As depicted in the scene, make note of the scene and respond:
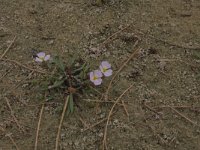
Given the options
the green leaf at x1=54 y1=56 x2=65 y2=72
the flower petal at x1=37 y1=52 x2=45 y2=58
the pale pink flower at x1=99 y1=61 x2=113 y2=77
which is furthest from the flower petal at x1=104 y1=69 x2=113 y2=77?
the flower petal at x1=37 y1=52 x2=45 y2=58

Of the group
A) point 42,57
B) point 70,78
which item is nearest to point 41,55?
point 42,57

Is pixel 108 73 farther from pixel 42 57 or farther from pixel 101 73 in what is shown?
pixel 42 57

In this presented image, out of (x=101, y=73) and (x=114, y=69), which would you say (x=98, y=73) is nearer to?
(x=101, y=73)

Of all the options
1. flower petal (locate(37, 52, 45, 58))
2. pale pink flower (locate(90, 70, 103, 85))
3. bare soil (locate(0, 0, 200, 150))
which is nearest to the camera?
bare soil (locate(0, 0, 200, 150))

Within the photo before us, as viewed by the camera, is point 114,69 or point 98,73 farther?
point 114,69

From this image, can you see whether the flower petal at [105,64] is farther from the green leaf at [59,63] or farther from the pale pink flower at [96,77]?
the green leaf at [59,63]

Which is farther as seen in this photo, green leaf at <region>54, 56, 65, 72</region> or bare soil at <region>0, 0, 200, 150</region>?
green leaf at <region>54, 56, 65, 72</region>

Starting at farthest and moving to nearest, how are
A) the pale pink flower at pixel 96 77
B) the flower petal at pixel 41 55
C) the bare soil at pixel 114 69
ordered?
the flower petal at pixel 41 55 < the pale pink flower at pixel 96 77 < the bare soil at pixel 114 69

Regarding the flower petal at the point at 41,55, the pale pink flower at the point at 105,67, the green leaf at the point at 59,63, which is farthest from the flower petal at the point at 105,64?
the flower petal at the point at 41,55

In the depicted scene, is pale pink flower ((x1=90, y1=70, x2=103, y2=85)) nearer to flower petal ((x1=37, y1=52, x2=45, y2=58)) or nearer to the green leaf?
the green leaf

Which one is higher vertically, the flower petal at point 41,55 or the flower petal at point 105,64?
the flower petal at point 41,55

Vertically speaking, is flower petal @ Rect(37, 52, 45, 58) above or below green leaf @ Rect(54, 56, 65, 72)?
above

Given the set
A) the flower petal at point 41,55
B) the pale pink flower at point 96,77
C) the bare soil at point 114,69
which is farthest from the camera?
the flower petal at point 41,55
